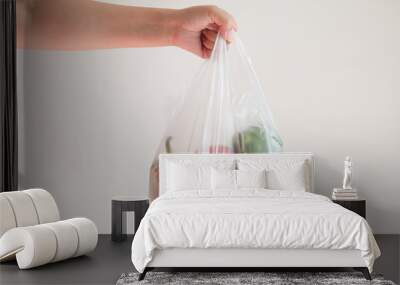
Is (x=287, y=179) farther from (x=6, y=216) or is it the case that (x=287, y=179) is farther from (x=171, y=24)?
(x=6, y=216)

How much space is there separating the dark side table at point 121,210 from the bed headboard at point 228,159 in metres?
0.32

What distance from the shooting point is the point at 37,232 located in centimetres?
496

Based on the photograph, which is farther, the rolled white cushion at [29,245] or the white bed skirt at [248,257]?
the rolled white cushion at [29,245]

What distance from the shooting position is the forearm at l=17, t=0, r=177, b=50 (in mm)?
6781

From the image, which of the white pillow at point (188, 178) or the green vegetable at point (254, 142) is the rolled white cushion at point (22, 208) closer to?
the white pillow at point (188, 178)

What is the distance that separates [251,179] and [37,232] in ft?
6.69

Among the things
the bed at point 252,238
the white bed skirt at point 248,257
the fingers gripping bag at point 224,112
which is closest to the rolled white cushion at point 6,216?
the bed at point 252,238

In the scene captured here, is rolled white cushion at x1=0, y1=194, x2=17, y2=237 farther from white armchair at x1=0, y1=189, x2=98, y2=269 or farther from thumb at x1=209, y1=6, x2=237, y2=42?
thumb at x1=209, y1=6, x2=237, y2=42

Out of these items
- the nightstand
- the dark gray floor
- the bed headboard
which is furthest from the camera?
the bed headboard

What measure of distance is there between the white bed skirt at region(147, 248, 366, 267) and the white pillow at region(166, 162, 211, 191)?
1.55 metres

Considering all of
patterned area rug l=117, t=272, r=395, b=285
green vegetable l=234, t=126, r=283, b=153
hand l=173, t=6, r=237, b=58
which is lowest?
→ patterned area rug l=117, t=272, r=395, b=285

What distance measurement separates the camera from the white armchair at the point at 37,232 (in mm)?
4941

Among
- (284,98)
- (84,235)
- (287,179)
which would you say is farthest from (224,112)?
(84,235)

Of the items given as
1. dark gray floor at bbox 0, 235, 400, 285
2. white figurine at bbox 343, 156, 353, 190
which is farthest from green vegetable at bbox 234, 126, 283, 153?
dark gray floor at bbox 0, 235, 400, 285
